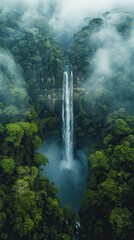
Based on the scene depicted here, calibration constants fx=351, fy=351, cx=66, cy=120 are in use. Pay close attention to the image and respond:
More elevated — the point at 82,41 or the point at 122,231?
the point at 82,41

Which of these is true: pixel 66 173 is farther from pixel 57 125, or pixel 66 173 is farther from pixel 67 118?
pixel 67 118

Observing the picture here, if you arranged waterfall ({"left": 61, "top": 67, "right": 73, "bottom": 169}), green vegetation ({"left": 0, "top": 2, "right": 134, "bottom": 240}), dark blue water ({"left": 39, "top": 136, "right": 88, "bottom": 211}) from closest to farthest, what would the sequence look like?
green vegetation ({"left": 0, "top": 2, "right": 134, "bottom": 240}) → dark blue water ({"left": 39, "top": 136, "right": 88, "bottom": 211}) → waterfall ({"left": 61, "top": 67, "right": 73, "bottom": 169})

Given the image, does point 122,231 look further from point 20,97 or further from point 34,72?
point 34,72

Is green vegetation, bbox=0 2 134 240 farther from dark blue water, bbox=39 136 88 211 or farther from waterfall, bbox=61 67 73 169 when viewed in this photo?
dark blue water, bbox=39 136 88 211


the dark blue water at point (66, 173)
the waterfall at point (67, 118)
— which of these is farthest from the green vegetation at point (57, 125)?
the dark blue water at point (66, 173)

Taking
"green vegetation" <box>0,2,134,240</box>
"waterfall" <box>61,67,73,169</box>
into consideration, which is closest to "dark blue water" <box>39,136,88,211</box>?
"waterfall" <box>61,67,73,169</box>

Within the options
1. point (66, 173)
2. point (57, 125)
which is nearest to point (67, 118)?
point (57, 125)

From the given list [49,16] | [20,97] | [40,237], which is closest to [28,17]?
[49,16]

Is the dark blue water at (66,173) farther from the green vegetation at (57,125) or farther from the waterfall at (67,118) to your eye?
the green vegetation at (57,125)
